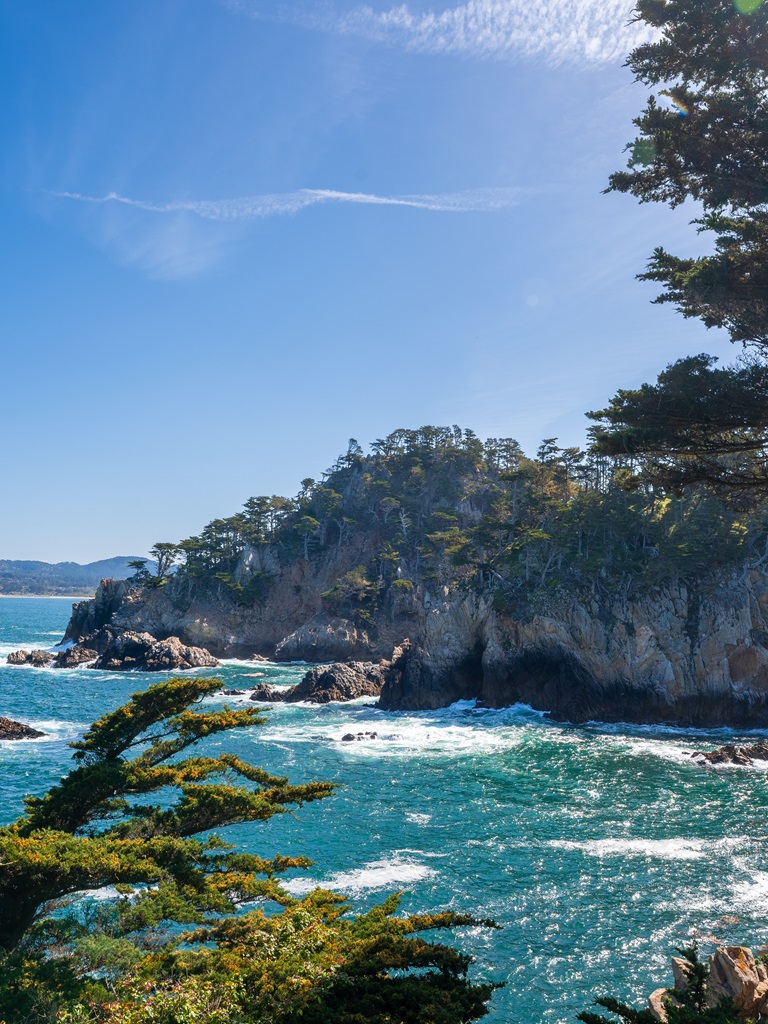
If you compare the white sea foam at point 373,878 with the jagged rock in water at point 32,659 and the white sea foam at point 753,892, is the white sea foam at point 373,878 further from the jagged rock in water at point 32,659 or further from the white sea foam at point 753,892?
the jagged rock in water at point 32,659

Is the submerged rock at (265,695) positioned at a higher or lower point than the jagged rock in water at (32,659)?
higher

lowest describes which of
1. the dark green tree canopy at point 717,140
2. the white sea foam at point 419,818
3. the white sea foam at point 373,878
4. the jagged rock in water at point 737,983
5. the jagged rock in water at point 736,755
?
the white sea foam at point 419,818

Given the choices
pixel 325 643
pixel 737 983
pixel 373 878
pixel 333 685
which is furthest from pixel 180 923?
pixel 325 643

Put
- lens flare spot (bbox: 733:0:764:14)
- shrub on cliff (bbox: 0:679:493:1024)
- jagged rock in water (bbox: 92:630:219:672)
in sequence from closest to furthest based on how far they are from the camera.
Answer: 1. shrub on cliff (bbox: 0:679:493:1024)
2. lens flare spot (bbox: 733:0:764:14)
3. jagged rock in water (bbox: 92:630:219:672)

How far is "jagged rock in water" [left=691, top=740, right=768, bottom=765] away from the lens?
102ft

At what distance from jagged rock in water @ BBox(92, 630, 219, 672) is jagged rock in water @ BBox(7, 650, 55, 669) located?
19.8 feet

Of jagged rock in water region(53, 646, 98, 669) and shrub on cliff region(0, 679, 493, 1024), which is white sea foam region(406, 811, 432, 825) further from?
jagged rock in water region(53, 646, 98, 669)

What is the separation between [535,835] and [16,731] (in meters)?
31.0

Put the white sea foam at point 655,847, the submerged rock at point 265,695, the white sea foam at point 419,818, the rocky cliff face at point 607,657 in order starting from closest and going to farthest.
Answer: the white sea foam at point 655,847, the white sea foam at point 419,818, the rocky cliff face at point 607,657, the submerged rock at point 265,695

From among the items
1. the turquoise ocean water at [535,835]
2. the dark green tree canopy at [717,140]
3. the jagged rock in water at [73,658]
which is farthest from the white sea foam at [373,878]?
the jagged rock in water at [73,658]

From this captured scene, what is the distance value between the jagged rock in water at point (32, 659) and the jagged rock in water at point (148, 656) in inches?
238

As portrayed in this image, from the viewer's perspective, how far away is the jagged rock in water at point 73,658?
2709 inches

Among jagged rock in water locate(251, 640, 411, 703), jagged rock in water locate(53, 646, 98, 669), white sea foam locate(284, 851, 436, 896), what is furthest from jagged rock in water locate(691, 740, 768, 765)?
jagged rock in water locate(53, 646, 98, 669)

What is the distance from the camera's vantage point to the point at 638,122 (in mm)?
12984
